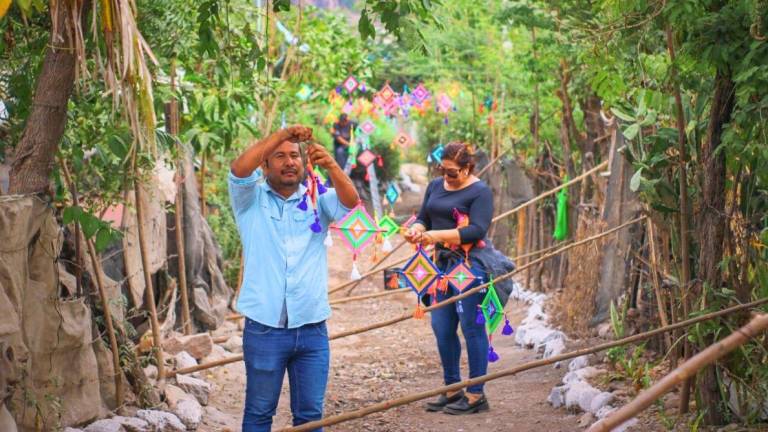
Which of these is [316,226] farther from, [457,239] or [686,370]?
[686,370]

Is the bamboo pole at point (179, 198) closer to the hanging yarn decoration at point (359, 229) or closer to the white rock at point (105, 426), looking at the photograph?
the hanging yarn decoration at point (359, 229)

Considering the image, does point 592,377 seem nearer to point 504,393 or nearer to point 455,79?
point 504,393

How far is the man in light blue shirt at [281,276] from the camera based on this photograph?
439 cm

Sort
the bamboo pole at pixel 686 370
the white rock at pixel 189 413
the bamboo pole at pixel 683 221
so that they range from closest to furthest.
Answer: the bamboo pole at pixel 686 370, the bamboo pole at pixel 683 221, the white rock at pixel 189 413

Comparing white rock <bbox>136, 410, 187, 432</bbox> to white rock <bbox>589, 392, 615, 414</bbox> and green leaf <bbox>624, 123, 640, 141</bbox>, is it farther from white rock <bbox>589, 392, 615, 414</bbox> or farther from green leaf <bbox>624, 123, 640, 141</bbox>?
green leaf <bbox>624, 123, 640, 141</bbox>

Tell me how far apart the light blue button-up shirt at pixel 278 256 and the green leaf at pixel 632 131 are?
73.3 inches

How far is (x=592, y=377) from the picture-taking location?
675cm

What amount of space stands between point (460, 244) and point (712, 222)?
1.73 m

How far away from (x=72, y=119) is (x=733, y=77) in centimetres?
337

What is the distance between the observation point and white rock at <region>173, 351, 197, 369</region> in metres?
7.03

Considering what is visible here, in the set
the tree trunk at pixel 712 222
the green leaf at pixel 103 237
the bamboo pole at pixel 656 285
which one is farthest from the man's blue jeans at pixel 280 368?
the bamboo pole at pixel 656 285

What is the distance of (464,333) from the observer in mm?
6500

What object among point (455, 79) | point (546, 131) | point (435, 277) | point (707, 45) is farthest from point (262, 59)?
point (455, 79)

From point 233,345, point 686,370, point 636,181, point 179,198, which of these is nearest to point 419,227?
point 636,181
